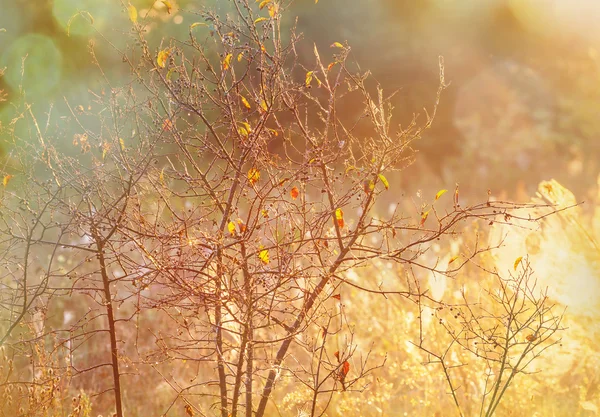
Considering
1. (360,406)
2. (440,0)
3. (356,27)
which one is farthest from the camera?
(440,0)

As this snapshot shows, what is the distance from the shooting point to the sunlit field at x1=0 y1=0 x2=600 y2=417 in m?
3.21

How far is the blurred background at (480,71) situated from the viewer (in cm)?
1023

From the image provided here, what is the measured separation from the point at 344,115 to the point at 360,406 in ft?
20.9

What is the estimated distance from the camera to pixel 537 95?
13.3m

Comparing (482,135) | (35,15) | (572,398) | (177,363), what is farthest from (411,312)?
(482,135)

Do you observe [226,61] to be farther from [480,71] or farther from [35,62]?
[480,71]

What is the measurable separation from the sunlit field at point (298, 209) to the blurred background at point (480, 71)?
0.15 ft

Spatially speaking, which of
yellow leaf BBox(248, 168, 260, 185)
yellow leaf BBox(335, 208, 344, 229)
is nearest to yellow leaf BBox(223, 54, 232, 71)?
yellow leaf BBox(248, 168, 260, 185)

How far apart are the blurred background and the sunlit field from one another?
0.05m

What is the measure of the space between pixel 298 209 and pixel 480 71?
10589mm

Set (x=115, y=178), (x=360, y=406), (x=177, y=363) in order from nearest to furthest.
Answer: (x=115, y=178) < (x=360, y=406) < (x=177, y=363)

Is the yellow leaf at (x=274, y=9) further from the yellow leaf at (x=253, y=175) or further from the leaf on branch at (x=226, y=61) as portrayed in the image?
the yellow leaf at (x=253, y=175)

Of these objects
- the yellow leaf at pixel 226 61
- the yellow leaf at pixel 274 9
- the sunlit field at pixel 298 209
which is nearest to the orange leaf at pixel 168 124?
the sunlit field at pixel 298 209

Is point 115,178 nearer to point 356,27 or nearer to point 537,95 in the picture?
point 356,27
